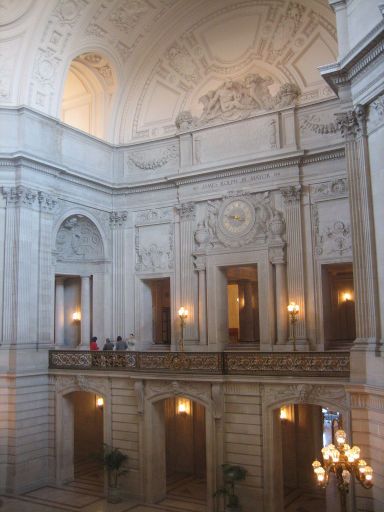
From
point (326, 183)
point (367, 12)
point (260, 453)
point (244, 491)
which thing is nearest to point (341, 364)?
point (260, 453)

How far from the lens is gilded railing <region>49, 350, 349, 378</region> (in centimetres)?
1321

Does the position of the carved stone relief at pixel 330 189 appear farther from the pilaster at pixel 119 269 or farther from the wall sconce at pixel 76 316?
the wall sconce at pixel 76 316

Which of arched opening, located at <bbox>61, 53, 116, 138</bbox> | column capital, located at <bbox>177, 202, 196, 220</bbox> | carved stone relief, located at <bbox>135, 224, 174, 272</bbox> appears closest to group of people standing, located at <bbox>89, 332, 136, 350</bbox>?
carved stone relief, located at <bbox>135, 224, 174, 272</bbox>

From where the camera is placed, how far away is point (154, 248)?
20250 millimetres

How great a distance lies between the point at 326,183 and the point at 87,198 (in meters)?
8.35

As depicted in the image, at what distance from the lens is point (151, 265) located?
66.3ft

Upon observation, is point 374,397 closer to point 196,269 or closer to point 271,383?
point 271,383

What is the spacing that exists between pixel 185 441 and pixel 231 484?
198 inches

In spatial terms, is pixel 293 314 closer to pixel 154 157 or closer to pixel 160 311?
pixel 160 311

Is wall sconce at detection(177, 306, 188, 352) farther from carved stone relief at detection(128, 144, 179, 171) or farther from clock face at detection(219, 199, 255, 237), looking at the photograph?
carved stone relief at detection(128, 144, 179, 171)

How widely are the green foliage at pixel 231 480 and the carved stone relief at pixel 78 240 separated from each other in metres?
9.57

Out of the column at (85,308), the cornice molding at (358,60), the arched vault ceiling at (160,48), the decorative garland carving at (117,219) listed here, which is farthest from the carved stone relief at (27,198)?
the cornice molding at (358,60)

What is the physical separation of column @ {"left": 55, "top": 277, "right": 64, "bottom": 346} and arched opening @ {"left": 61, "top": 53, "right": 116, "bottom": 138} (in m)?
5.92

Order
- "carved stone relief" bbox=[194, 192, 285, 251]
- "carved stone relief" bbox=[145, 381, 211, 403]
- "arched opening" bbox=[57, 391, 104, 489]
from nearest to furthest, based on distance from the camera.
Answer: "carved stone relief" bbox=[145, 381, 211, 403] < "arched opening" bbox=[57, 391, 104, 489] < "carved stone relief" bbox=[194, 192, 285, 251]
